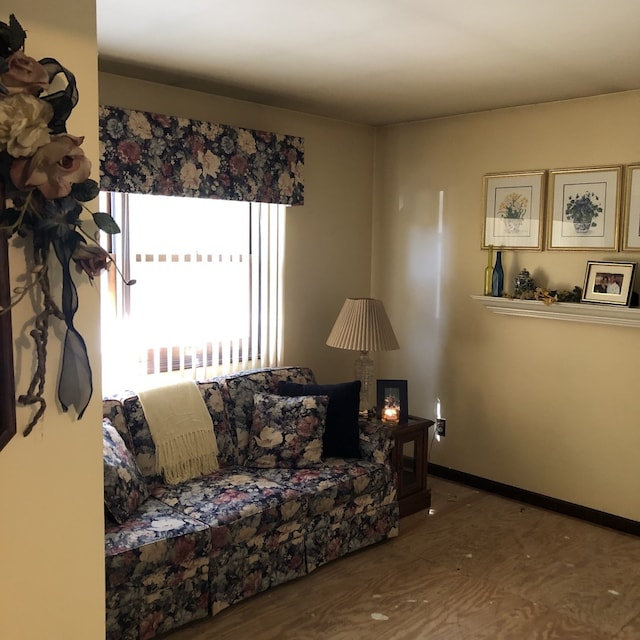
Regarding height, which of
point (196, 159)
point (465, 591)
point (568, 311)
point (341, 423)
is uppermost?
point (196, 159)

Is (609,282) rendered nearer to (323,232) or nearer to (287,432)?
(323,232)

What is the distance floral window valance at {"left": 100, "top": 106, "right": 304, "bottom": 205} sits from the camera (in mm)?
3389

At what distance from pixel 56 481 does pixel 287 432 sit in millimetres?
2430

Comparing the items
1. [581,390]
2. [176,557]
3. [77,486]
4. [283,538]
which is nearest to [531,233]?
[581,390]

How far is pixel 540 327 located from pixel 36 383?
3515 millimetres

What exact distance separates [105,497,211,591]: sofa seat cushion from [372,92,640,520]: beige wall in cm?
228

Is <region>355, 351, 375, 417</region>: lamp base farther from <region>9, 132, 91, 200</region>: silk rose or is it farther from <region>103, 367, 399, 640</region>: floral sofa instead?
<region>9, 132, 91, 200</region>: silk rose

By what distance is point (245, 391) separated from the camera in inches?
151

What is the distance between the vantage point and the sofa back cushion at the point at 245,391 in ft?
12.2

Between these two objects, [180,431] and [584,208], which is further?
[584,208]

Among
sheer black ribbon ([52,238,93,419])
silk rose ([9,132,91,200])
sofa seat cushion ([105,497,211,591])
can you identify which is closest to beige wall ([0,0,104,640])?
sheer black ribbon ([52,238,93,419])

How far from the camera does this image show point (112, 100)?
3.51 metres

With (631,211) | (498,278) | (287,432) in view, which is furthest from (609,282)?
(287,432)

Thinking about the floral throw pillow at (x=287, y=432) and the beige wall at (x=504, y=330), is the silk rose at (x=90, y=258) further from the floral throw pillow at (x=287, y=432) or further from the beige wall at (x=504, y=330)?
the beige wall at (x=504, y=330)
